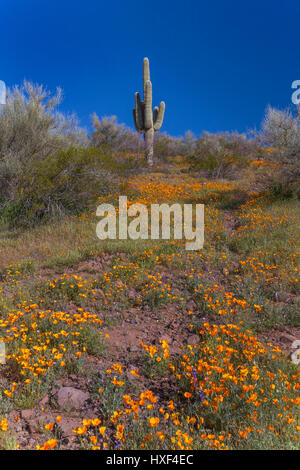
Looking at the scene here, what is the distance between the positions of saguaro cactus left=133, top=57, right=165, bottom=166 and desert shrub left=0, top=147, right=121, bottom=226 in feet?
31.3

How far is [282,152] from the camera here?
9.95 metres

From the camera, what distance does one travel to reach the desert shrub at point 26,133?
29.5 feet

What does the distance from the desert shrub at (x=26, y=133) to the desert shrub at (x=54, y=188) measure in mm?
567

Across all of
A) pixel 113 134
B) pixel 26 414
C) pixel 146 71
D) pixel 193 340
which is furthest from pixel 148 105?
pixel 26 414

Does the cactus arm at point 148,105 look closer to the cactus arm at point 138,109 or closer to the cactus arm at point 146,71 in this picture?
the cactus arm at point 146,71

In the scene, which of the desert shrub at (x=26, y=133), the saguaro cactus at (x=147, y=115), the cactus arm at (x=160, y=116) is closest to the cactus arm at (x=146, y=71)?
the saguaro cactus at (x=147, y=115)

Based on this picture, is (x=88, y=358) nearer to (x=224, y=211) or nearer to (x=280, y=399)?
(x=280, y=399)

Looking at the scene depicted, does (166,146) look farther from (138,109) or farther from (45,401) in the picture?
(45,401)

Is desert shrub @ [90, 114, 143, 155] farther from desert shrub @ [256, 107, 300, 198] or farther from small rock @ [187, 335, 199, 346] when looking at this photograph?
small rock @ [187, 335, 199, 346]

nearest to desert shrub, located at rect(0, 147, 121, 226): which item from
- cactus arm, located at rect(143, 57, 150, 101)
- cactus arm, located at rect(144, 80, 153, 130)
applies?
cactus arm, located at rect(144, 80, 153, 130)

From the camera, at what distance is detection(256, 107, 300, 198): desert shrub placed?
987 cm

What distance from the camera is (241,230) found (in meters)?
7.52

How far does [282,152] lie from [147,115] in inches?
473
